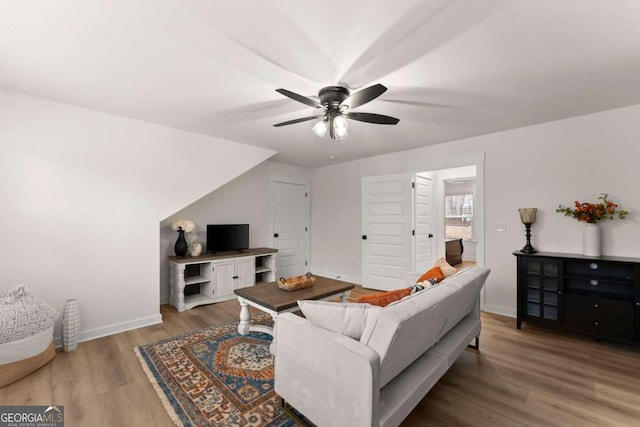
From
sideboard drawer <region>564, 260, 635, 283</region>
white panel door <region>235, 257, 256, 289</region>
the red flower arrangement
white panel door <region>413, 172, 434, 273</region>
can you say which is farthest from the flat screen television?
the red flower arrangement

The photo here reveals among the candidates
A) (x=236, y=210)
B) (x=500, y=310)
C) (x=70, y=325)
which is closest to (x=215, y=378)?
(x=70, y=325)

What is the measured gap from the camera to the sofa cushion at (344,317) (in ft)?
5.13

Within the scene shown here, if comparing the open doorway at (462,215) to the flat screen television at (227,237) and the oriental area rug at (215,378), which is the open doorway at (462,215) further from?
the oriental area rug at (215,378)

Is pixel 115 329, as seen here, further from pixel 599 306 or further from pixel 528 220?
pixel 599 306

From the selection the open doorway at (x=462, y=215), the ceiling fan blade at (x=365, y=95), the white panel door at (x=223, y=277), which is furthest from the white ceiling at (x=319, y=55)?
the open doorway at (x=462, y=215)

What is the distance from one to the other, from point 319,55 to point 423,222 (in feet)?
12.4

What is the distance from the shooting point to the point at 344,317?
159 centimetres

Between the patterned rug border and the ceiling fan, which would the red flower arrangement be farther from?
the patterned rug border

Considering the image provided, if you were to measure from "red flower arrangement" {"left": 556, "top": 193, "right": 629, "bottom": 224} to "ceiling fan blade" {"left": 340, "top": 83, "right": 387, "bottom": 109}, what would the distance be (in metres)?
2.81

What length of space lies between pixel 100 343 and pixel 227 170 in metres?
2.48

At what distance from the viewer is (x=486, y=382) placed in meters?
2.18

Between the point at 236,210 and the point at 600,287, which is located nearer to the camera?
the point at 600,287

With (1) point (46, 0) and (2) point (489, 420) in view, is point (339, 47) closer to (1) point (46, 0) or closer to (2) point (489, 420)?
(1) point (46, 0)

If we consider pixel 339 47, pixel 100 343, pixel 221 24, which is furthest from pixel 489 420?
pixel 100 343
